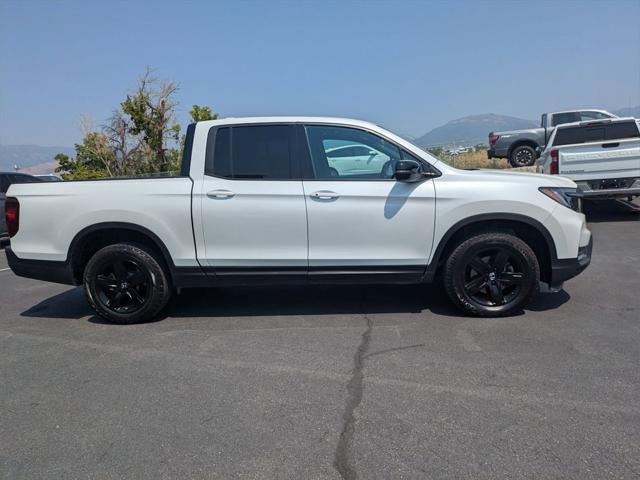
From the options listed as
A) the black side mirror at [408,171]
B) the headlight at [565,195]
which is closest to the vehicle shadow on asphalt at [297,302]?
the headlight at [565,195]

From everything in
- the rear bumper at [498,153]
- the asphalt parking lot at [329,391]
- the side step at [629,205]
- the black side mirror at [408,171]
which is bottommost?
the asphalt parking lot at [329,391]

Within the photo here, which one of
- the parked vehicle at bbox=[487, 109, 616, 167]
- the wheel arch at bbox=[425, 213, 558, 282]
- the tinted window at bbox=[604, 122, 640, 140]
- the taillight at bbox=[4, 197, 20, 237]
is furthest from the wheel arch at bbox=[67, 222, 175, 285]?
the parked vehicle at bbox=[487, 109, 616, 167]

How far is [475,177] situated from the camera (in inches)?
183

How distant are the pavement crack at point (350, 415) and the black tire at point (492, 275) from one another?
1.02 meters

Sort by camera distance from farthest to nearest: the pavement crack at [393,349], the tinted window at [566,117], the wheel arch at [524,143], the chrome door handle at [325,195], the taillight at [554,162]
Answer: the wheel arch at [524,143]
the tinted window at [566,117]
the taillight at [554,162]
the chrome door handle at [325,195]
the pavement crack at [393,349]

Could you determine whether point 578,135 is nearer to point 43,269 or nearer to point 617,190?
point 617,190

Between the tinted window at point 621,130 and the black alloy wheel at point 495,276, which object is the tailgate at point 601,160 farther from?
the black alloy wheel at point 495,276

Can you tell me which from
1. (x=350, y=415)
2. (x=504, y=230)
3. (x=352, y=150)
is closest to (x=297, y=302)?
(x=352, y=150)

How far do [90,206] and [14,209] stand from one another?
2.61 feet

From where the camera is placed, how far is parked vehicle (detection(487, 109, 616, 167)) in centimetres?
1648

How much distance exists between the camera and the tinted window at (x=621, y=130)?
10.6 m

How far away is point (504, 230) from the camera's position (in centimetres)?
477

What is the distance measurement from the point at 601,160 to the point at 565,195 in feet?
18.2

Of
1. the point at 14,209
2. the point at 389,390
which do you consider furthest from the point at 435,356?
the point at 14,209
